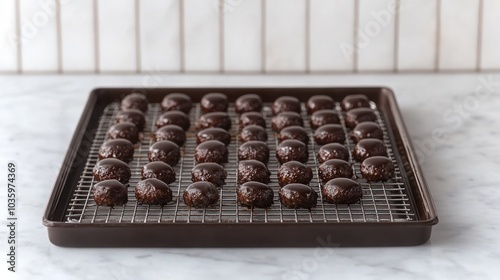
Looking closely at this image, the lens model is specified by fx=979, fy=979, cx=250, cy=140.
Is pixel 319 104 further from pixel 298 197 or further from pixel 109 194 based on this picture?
pixel 109 194

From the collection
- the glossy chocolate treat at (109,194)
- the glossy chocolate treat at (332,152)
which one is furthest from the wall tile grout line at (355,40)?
the glossy chocolate treat at (109,194)

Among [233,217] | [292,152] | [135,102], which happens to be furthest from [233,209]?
[135,102]

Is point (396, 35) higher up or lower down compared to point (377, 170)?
higher up

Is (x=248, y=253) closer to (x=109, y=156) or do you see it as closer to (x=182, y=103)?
(x=109, y=156)

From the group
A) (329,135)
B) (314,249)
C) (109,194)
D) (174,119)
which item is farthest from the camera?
(174,119)

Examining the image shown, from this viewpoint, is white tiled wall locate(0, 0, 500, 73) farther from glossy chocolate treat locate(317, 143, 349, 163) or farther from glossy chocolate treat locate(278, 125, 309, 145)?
glossy chocolate treat locate(317, 143, 349, 163)

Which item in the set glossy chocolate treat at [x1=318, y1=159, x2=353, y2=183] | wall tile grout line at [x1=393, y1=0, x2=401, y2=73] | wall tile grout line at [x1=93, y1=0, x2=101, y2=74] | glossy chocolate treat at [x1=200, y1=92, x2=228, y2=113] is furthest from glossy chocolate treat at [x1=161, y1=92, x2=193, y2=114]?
wall tile grout line at [x1=393, y1=0, x2=401, y2=73]
